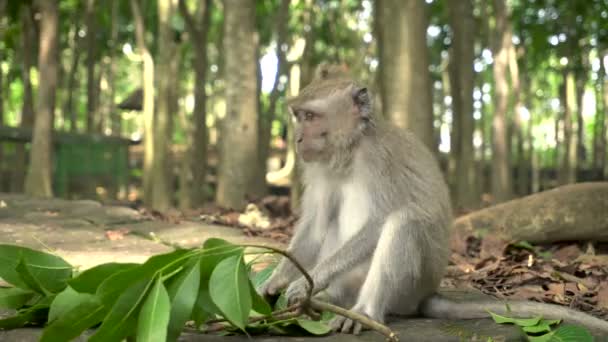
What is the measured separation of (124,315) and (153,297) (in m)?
0.11

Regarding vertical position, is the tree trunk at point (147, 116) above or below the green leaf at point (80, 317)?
above

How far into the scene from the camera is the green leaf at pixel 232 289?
2.70 metres

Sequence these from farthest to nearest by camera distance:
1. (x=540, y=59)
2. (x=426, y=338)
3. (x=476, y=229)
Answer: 1. (x=540, y=59)
2. (x=476, y=229)
3. (x=426, y=338)

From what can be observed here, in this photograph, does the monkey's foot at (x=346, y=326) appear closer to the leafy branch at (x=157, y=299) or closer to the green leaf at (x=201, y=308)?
the leafy branch at (x=157, y=299)

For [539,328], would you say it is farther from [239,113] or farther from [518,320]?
[239,113]

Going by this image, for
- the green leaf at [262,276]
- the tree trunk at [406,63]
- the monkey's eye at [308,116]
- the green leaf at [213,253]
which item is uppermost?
the tree trunk at [406,63]

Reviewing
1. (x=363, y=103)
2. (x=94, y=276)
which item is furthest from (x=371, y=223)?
(x=94, y=276)

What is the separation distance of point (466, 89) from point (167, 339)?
11303 millimetres

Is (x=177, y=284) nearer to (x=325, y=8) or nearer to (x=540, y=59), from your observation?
(x=325, y=8)

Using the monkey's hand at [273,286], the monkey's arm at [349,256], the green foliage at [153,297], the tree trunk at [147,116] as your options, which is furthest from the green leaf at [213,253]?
the tree trunk at [147,116]

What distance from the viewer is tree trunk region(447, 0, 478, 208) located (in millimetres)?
13055

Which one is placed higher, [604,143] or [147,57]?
[147,57]

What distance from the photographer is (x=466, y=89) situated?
1340 centimetres

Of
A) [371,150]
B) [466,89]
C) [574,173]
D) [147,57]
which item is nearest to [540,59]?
[574,173]
